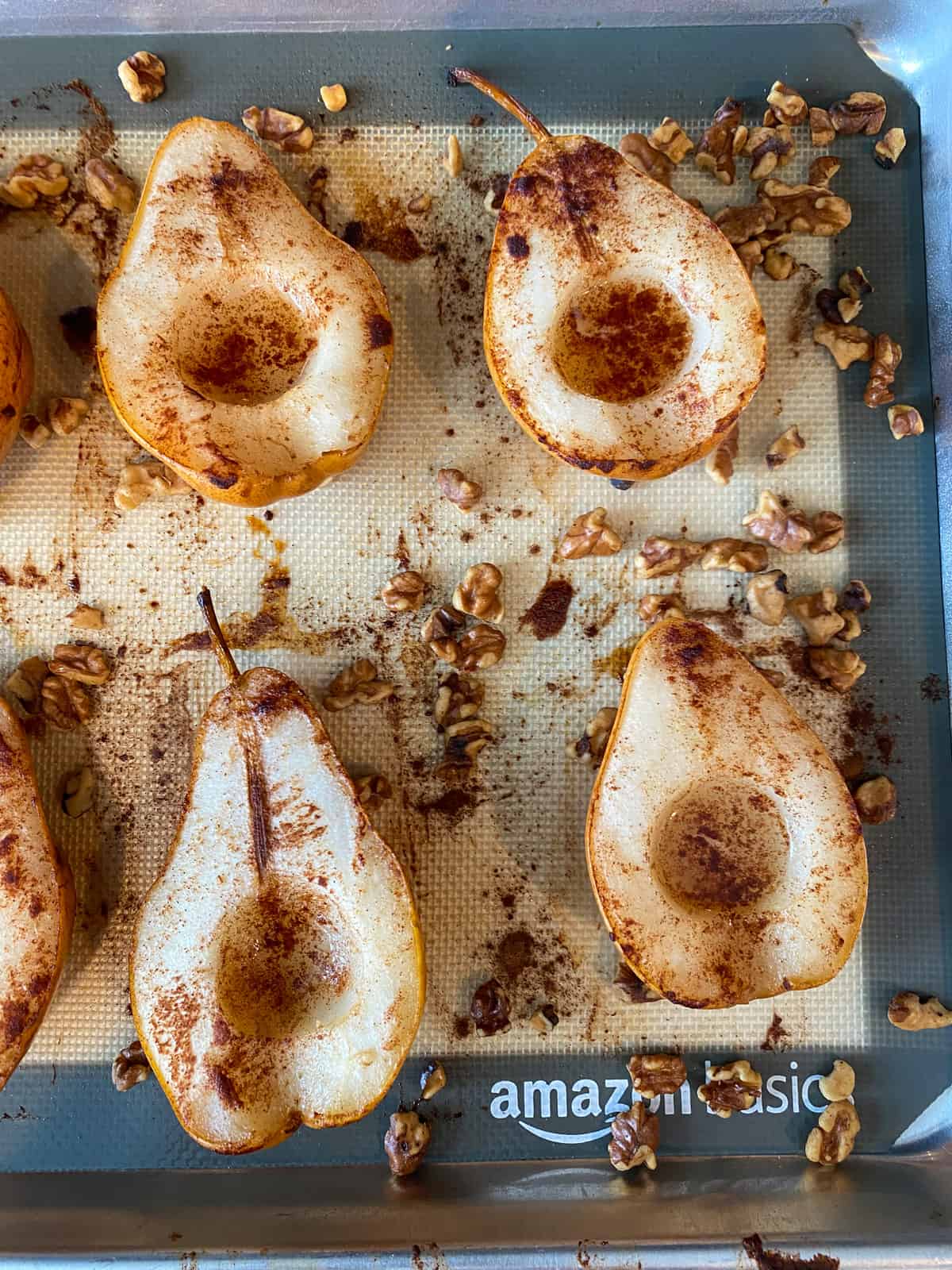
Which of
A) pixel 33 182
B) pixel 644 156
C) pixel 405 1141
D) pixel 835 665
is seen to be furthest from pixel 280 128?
pixel 405 1141

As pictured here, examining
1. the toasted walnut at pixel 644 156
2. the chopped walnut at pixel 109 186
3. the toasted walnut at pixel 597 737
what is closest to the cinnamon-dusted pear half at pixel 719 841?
the toasted walnut at pixel 597 737

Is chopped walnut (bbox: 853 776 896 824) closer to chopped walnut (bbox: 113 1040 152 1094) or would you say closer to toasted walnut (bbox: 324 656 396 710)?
toasted walnut (bbox: 324 656 396 710)

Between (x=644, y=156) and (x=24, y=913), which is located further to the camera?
(x=644, y=156)

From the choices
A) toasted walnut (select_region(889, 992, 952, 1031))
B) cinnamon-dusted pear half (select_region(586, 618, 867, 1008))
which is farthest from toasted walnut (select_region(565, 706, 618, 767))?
toasted walnut (select_region(889, 992, 952, 1031))

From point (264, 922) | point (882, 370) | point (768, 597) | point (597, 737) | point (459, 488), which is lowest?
point (264, 922)

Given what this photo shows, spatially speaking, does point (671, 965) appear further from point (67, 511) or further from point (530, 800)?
point (67, 511)

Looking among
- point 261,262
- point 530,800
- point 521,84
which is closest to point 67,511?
point 261,262

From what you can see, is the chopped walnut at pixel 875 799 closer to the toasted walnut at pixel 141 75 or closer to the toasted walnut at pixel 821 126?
the toasted walnut at pixel 821 126

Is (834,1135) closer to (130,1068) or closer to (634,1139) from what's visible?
(634,1139)
